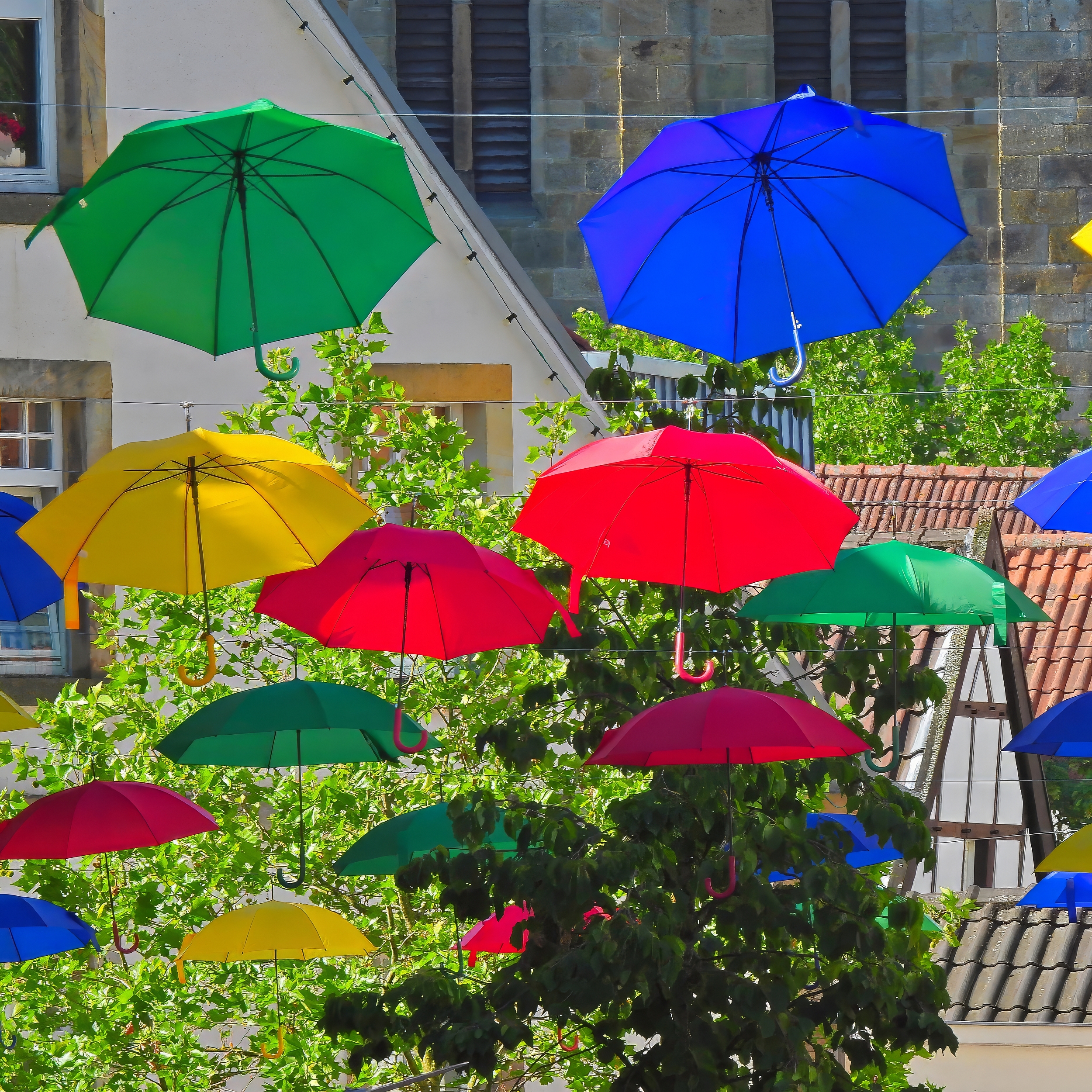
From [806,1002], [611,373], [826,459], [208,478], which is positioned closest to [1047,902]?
[806,1002]

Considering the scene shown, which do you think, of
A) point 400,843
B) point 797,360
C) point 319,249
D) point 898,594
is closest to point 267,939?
point 400,843

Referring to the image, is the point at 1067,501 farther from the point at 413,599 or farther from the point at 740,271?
the point at 413,599

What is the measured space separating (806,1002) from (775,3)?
19011 millimetres

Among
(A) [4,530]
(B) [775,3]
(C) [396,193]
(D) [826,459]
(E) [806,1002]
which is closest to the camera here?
(E) [806,1002]

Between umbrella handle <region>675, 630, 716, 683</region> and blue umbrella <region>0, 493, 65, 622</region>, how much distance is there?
2478mm

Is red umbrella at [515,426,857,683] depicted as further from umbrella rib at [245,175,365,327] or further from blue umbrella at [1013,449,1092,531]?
blue umbrella at [1013,449,1092,531]

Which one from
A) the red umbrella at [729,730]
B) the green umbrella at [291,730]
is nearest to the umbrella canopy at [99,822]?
the green umbrella at [291,730]

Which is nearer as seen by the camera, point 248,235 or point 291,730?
point 248,235

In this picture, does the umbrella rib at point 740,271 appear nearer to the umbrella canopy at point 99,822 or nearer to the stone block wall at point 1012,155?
the umbrella canopy at point 99,822

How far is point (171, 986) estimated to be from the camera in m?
7.35

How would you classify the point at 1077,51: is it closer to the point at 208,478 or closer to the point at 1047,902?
the point at 1047,902

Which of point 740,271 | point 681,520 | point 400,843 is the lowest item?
point 400,843

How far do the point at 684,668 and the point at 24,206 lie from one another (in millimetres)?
4814

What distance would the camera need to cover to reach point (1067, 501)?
302 inches
